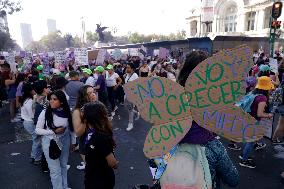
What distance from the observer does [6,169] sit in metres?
4.64

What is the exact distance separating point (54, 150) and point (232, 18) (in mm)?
61044

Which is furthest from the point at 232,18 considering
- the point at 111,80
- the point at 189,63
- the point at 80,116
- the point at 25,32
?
the point at 25,32

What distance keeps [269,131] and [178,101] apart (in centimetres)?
489

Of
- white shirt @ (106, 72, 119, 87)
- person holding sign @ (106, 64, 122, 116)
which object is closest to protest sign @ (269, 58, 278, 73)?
person holding sign @ (106, 64, 122, 116)

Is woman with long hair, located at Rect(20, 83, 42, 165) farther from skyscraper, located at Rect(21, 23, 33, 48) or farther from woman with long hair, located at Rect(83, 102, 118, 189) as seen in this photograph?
skyscraper, located at Rect(21, 23, 33, 48)

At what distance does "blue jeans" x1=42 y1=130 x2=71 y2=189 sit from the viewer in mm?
3293

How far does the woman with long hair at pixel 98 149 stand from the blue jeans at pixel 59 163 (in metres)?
0.88

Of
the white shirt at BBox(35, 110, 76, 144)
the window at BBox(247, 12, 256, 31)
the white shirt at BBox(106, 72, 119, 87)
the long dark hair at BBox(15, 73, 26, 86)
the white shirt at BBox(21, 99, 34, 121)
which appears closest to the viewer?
the white shirt at BBox(35, 110, 76, 144)

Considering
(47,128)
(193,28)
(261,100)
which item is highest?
(193,28)

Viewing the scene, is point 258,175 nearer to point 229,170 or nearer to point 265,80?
point 265,80

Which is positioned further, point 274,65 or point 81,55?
point 81,55

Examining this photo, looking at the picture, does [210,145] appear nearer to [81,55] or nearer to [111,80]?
[111,80]

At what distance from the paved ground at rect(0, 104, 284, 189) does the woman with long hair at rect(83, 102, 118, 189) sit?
4.60 feet

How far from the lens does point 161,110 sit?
4.81ft
